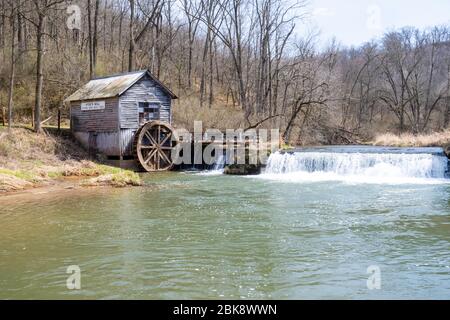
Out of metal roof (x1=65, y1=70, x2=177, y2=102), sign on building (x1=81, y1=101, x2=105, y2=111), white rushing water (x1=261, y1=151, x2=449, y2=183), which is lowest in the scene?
white rushing water (x1=261, y1=151, x2=449, y2=183)

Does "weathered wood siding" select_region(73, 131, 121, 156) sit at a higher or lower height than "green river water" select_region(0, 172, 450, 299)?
higher

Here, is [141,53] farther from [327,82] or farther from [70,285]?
[70,285]

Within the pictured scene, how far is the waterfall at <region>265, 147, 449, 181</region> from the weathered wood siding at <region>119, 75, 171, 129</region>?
6.50 meters

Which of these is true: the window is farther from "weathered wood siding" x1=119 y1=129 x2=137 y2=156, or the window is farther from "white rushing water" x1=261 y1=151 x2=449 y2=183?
"white rushing water" x1=261 y1=151 x2=449 y2=183

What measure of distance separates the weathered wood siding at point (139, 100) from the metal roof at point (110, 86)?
10.4 inches

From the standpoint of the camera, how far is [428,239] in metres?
9.27

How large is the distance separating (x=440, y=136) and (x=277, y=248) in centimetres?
2474

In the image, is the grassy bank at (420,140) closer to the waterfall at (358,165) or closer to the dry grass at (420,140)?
the dry grass at (420,140)

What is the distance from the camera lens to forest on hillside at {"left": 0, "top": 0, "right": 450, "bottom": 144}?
29.5 metres

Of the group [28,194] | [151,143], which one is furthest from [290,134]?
[28,194]

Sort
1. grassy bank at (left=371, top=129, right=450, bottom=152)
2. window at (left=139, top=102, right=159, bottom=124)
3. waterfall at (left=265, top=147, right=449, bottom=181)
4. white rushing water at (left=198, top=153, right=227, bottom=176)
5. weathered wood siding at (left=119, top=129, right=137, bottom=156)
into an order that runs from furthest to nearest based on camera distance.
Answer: grassy bank at (left=371, top=129, right=450, bottom=152) < white rushing water at (left=198, top=153, right=227, bottom=176) < window at (left=139, top=102, right=159, bottom=124) < weathered wood siding at (left=119, top=129, right=137, bottom=156) < waterfall at (left=265, top=147, right=449, bottom=181)

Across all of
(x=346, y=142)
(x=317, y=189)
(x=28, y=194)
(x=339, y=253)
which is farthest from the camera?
(x=346, y=142)

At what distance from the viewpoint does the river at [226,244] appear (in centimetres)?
665

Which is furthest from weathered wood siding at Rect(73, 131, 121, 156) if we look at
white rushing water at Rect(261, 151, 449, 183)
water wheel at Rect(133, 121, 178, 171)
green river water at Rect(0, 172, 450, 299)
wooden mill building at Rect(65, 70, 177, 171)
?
green river water at Rect(0, 172, 450, 299)
